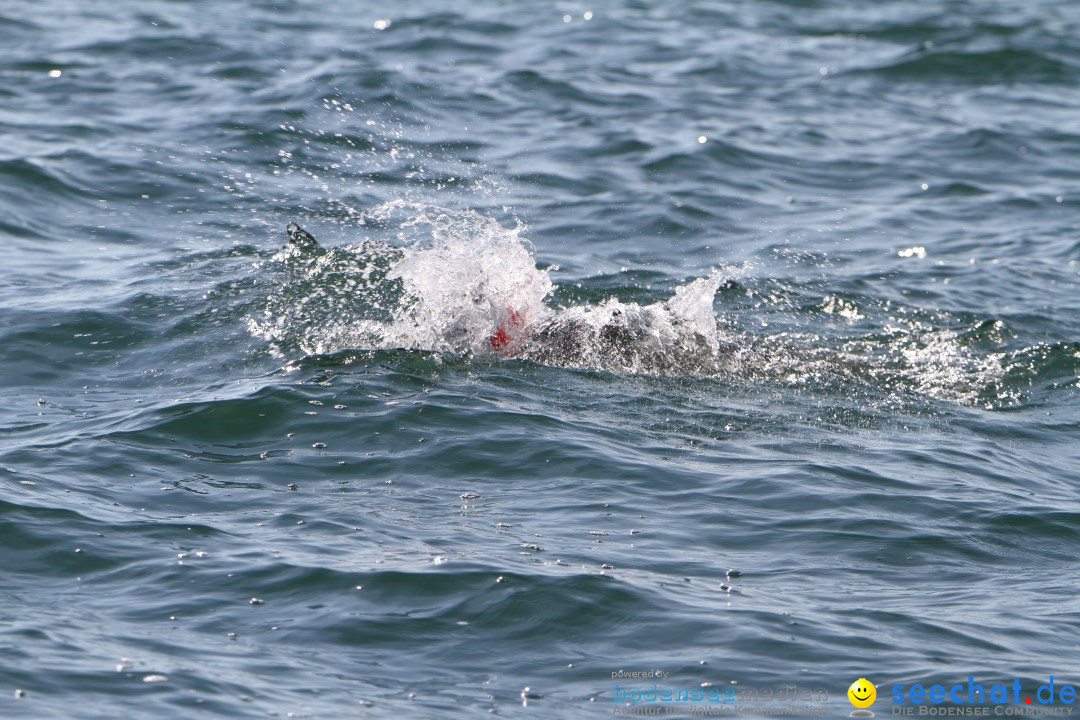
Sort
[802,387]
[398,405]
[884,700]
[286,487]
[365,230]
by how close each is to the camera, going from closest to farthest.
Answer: [884,700] → [286,487] → [398,405] → [802,387] → [365,230]

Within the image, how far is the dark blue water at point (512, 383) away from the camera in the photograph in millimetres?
5719

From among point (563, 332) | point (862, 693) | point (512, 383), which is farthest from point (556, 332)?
point (862, 693)

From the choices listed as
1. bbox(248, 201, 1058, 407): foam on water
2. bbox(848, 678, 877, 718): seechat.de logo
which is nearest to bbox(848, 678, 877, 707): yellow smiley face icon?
bbox(848, 678, 877, 718): seechat.de logo

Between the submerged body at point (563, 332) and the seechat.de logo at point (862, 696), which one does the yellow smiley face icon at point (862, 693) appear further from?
the submerged body at point (563, 332)

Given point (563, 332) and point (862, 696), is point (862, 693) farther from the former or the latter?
point (563, 332)

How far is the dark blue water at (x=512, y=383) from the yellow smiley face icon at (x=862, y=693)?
0.04 meters

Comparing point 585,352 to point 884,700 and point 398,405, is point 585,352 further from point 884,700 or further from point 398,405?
point 884,700

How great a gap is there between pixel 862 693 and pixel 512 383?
3838 millimetres

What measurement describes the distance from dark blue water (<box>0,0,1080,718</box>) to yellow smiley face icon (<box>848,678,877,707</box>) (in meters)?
0.04

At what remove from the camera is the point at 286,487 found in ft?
23.5

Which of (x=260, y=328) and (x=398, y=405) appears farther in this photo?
(x=260, y=328)

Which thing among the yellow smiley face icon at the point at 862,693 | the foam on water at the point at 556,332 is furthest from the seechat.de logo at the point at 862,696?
the foam on water at the point at 556,332

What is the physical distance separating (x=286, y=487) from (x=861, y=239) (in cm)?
776

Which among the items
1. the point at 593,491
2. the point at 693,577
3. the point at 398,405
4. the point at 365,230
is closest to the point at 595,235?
the point at 365,230
